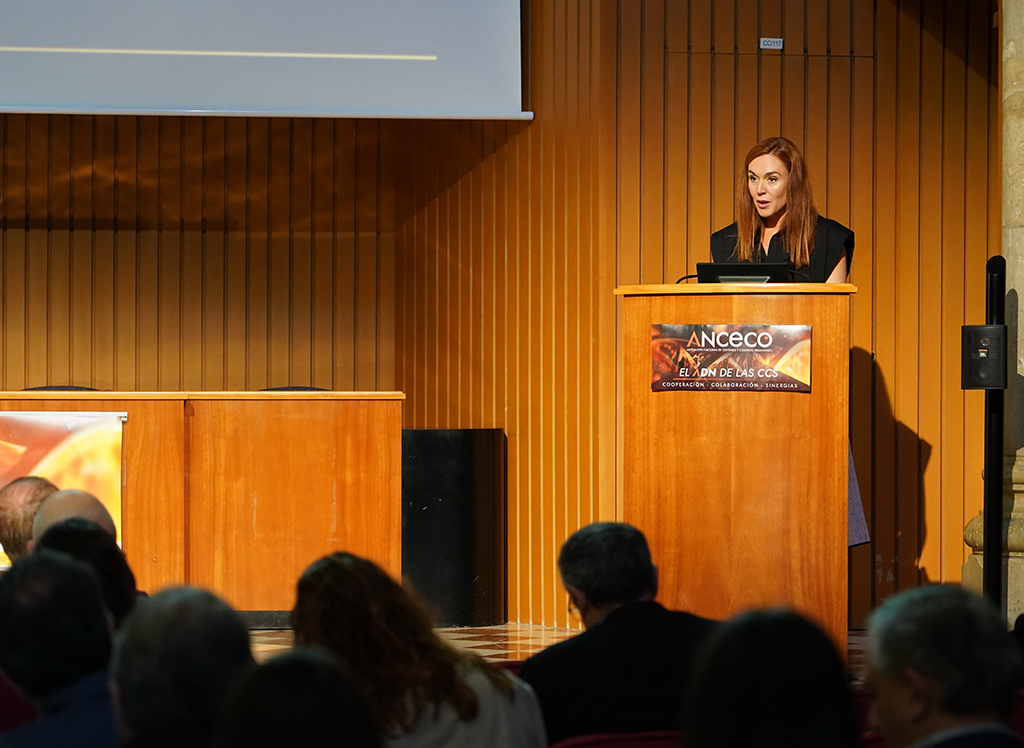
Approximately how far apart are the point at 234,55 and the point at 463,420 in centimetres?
228

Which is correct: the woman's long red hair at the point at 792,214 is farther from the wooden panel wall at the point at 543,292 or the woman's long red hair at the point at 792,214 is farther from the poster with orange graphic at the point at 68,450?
the poster with orange graphic at the point at 68,450

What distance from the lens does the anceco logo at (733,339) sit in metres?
3.86

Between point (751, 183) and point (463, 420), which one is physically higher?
point (751, 183)

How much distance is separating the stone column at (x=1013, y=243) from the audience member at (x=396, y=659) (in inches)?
131

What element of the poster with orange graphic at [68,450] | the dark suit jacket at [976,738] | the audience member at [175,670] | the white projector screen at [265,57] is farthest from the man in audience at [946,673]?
the white projector screen at [265,57]

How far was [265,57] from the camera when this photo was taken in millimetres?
6523

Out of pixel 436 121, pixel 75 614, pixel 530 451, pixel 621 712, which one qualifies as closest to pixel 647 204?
pixel 530 451

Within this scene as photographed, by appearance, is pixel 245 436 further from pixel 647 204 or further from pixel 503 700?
pixel 503 700

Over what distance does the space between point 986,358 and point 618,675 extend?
2931 mm

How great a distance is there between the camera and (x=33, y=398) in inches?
221

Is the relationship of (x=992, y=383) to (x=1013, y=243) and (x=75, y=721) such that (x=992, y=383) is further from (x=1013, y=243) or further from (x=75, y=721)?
(x=75, y=721)

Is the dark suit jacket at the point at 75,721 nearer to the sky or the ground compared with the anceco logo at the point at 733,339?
nearer to the ground

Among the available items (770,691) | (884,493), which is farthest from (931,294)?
(770,691)

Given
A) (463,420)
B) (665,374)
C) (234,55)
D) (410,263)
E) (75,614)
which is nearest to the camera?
(75,614)
